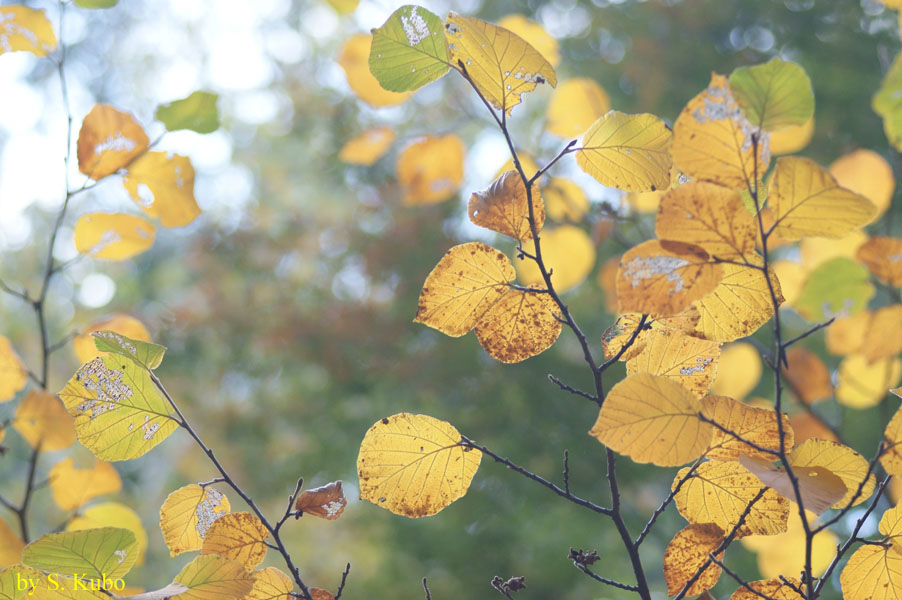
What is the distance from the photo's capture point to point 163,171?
0.48 m

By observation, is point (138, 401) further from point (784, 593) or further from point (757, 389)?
point (757, 389)

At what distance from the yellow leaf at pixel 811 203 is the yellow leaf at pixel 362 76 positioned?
0.61 meters

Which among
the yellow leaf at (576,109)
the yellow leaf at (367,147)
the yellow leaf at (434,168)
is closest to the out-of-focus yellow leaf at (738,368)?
the yellow leaf at (576,109)

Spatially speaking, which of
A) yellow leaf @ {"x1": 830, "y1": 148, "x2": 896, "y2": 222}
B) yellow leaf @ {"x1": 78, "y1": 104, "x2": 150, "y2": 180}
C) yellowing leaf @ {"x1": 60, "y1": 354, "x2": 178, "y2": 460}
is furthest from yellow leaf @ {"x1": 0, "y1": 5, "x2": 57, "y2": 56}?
yellow leaf @ {"x1": 830, "y1": 148, "x2": 896, "y2": 222}

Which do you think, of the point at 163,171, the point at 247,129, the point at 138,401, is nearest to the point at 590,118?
the point at 163,171

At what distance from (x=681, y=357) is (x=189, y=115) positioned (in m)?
0.38

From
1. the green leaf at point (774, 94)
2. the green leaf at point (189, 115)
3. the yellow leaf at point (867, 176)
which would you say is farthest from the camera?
the yellow leaf at point (867, 176)

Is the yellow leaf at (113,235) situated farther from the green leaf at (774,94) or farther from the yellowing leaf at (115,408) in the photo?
the green leaf at (774,94)

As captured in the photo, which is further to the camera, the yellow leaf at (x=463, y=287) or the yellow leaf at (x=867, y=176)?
the yellow leaf at (x=867, y=176)

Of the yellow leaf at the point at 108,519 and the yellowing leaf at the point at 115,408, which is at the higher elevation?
the yellowing leaf at the point at 115,408

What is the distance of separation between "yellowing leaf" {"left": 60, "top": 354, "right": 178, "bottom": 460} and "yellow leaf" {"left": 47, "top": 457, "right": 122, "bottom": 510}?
248 mm

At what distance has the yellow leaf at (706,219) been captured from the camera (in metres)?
0.24

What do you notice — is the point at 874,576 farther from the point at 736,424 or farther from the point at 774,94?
the point at 774,94

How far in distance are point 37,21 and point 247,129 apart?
340cm
